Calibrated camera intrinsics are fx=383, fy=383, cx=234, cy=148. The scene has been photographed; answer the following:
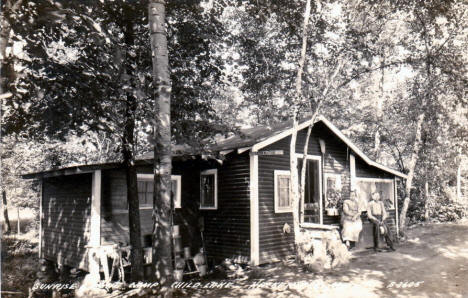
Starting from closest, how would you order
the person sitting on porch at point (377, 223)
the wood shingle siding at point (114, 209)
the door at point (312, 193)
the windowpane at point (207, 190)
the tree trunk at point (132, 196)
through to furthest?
1. the tree trunk at point (132, 196)
2. the wood shingle siding at point (114, 209)
3. the windowpane at point (207, 190)
4. the person sitting on porch at point (377, 223)
5. the door at point (312, 193)

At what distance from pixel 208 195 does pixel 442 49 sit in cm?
1273

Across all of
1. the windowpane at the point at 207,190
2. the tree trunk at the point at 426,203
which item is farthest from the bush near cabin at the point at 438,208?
the windowpane at the point at 207,190

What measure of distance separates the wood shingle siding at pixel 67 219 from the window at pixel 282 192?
18.3ft

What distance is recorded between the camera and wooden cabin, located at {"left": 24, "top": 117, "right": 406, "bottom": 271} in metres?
10.9

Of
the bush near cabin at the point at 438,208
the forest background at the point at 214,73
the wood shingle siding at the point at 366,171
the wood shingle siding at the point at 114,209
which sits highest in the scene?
the forest background at the point at 214,73

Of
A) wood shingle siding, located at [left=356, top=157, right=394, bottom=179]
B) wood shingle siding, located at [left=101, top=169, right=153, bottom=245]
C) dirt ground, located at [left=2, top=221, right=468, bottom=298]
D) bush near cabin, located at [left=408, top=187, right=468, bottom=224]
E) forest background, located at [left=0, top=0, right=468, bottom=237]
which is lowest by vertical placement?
dirt ground, located at [left=2, top=221, right=468, bottom=298]

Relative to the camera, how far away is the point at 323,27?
568 inches

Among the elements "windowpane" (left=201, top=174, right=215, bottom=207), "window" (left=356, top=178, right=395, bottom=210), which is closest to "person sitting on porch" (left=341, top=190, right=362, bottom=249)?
"window" (left=356, top=178, right=395, bottom=210)

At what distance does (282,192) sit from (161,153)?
710 cm

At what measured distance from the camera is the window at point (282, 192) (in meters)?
12.0

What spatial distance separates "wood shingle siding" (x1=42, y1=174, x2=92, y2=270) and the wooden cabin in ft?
0.10

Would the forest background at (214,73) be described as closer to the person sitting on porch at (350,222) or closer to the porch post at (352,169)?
the porch post at (352,169)

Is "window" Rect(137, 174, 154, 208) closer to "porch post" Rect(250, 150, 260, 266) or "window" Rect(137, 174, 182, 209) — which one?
"window" Rect(137, 174, 182, 209)

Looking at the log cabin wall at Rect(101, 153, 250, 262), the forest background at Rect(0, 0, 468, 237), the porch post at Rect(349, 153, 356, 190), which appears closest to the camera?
the forest background at Rect(0, 0, 468, 237)
